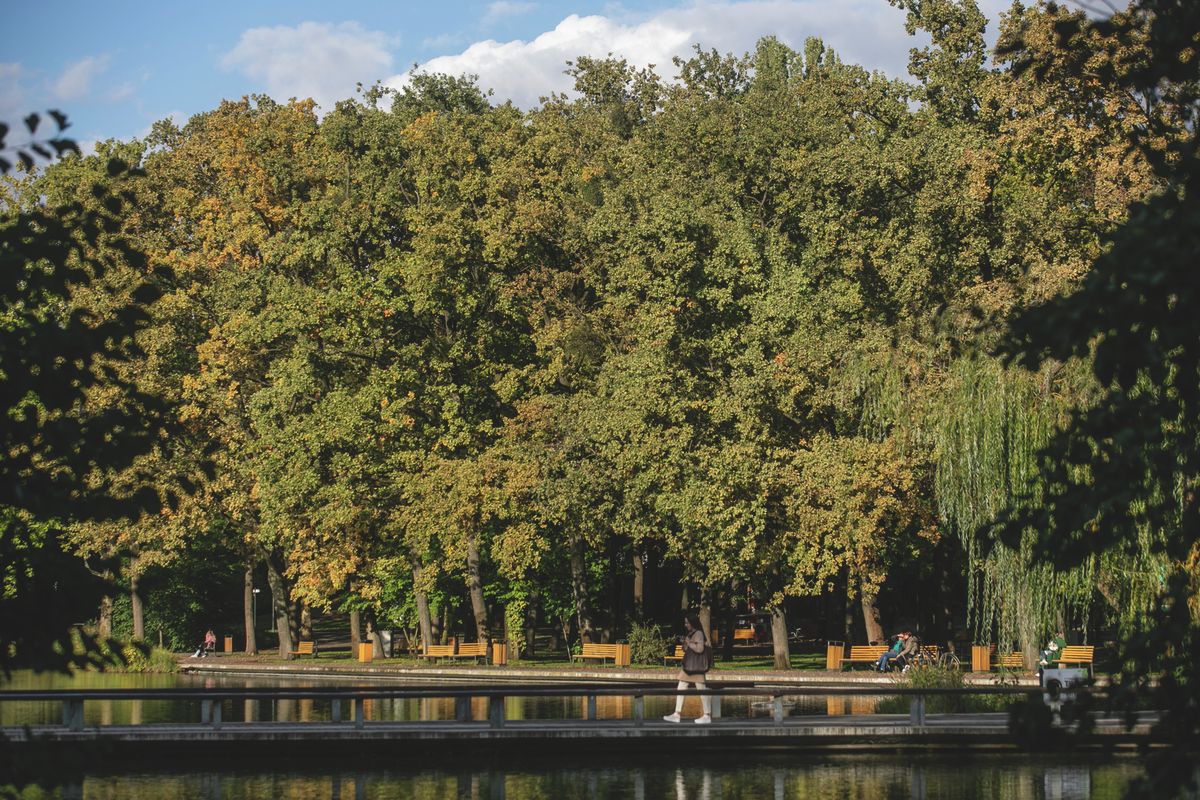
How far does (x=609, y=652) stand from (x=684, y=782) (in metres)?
28.0

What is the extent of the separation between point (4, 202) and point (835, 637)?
38.6 m

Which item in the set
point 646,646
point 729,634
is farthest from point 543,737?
point 729,634

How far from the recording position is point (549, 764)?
24.4m

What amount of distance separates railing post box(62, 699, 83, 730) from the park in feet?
2.46

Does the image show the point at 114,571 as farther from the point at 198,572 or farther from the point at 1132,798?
the point at 198,572

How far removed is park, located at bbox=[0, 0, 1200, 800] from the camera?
25.2 m

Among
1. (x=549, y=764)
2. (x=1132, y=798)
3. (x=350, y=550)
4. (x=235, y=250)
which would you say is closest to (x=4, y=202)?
(x=235, y=250)

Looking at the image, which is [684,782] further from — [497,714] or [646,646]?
[646,646]

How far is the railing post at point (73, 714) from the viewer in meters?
23.4

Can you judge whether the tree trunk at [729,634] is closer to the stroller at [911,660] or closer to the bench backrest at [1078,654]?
the stroller at [911,660]

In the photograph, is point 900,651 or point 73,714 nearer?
point 73,714

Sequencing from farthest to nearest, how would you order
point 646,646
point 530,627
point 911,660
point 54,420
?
point 530,627
point 646,646
point 911,660
point 54,420

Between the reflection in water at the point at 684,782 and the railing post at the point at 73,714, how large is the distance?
0.85 meters

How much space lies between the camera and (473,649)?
5259cm
